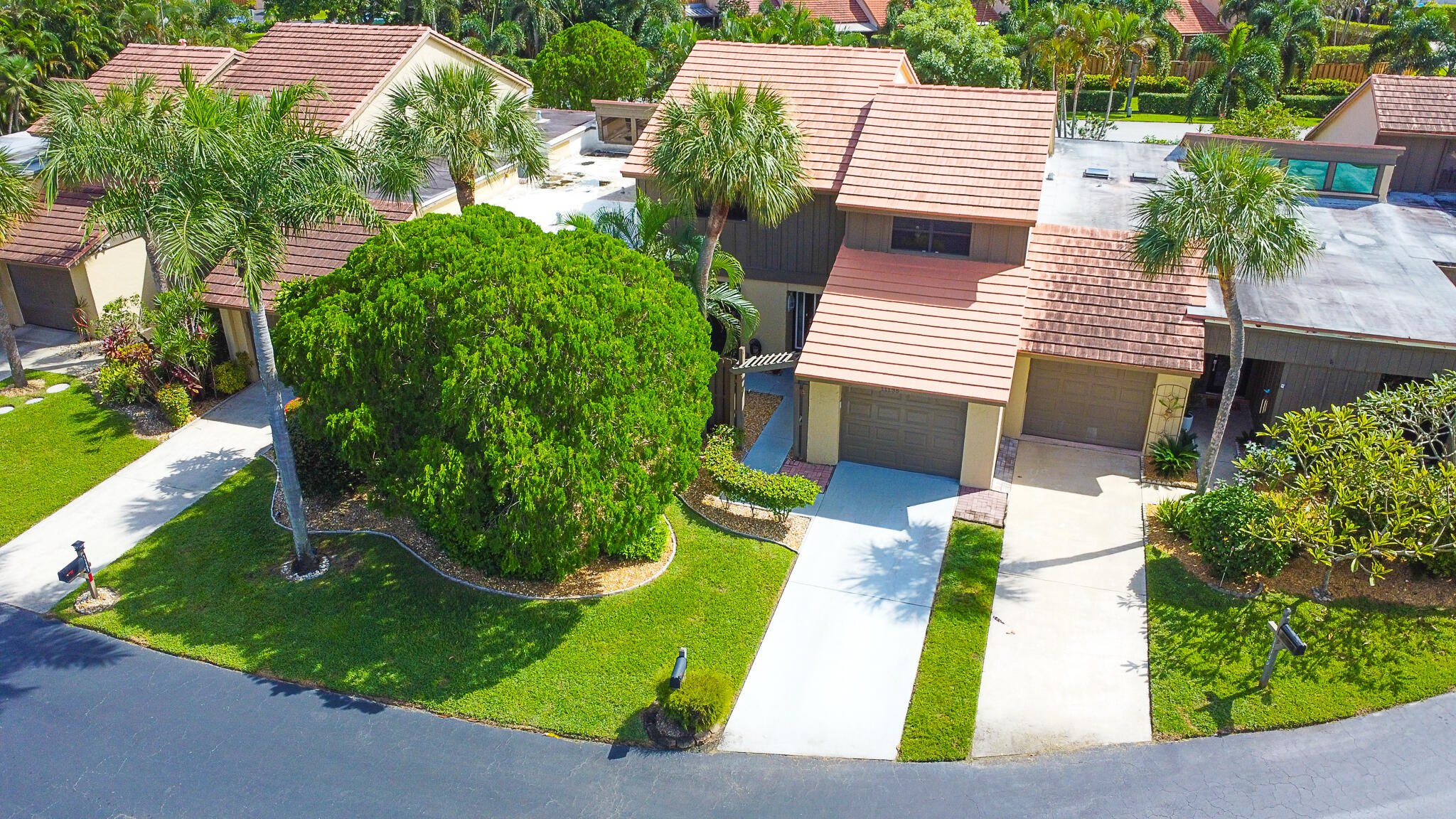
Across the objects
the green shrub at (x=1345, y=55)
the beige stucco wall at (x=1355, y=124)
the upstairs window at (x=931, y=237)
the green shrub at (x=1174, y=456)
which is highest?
the green shrub at (x=1345, y=55)

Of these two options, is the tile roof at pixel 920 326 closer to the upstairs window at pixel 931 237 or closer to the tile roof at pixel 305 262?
the upstairs window at pixel 931 237

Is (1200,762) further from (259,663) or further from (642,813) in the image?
(259,663)

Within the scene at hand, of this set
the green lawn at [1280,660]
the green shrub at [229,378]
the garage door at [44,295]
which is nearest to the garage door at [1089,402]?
the green lawn at [1280,660]

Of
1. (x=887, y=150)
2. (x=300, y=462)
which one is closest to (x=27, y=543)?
(x=300, y=462)

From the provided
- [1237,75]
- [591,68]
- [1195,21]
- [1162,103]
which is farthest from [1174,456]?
Result: [1195,21]

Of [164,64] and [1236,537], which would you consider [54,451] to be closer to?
[164,64]

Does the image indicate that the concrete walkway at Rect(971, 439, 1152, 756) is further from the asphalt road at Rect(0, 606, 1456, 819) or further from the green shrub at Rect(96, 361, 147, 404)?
the green shrub at Rect(96, 361, 147, 404)
